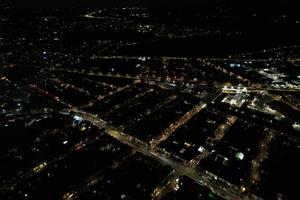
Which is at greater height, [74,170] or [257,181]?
[257,181]

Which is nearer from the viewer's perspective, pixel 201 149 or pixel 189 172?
pixel 189 172

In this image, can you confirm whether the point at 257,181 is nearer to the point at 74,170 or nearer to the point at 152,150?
the point at 152,150

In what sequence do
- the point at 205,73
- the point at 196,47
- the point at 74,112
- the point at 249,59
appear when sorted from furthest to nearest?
the point at 196,47 → the point at 249,59 → the point at 205,73 → the point at 74,112

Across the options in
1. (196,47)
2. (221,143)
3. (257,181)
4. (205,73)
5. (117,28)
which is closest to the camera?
(257,181)

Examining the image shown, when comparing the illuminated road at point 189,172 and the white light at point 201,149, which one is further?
the white light at point 201,149

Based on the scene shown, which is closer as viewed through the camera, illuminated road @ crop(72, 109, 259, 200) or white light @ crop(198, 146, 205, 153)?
illuminated road @ crop(72, 109, 259, 200)

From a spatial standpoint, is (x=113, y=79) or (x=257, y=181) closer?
(x=257, y=181)

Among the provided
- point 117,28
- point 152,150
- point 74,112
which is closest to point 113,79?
point 74,112

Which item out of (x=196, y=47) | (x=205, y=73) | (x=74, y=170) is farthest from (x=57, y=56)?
(x=74, y=170)

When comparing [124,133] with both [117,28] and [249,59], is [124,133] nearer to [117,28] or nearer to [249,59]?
[249,59]
